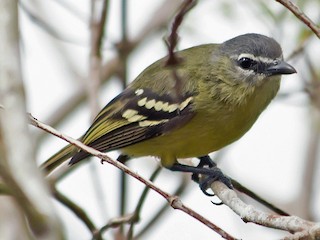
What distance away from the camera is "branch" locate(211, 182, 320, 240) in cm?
193

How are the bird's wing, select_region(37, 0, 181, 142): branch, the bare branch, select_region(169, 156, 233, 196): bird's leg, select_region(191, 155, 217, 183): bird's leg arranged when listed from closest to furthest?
the bare branch → select_region(169, 156, 233, 196): bird's leg → the bird's wing → select_region(191, 155, 217, 183): bird's leg → select_region(37, 0, 181, 142): branch

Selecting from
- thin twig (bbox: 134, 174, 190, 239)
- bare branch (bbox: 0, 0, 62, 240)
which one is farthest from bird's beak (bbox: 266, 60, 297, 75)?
bare branch (bbox: 0, 0, 62, 240)

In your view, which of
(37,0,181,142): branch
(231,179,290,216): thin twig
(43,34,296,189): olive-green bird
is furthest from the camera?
(37,0,181,142): branch

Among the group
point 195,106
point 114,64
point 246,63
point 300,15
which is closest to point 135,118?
point 195,106

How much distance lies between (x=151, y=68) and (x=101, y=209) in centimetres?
104

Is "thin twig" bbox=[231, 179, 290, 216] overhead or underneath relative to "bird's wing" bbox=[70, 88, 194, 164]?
underneath

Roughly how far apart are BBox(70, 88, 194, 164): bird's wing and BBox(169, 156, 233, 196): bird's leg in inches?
10.5

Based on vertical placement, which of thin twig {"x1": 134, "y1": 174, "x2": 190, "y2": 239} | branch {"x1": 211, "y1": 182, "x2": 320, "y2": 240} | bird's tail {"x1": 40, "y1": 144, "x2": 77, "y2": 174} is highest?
bird's tail {"x1": 40, "y1": 144, "x2": 77, "y2": 174}

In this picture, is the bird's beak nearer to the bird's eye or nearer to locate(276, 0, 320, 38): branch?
the bird's eye

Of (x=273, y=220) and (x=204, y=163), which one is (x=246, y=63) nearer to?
(x=204, y=163)

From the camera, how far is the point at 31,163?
7.02ft

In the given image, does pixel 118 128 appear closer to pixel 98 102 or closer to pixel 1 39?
pixel 98 102

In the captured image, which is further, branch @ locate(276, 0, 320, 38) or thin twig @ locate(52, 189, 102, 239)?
thin twig @ locate(52, 189, 102, 239)

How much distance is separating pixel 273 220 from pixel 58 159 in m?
2.25
